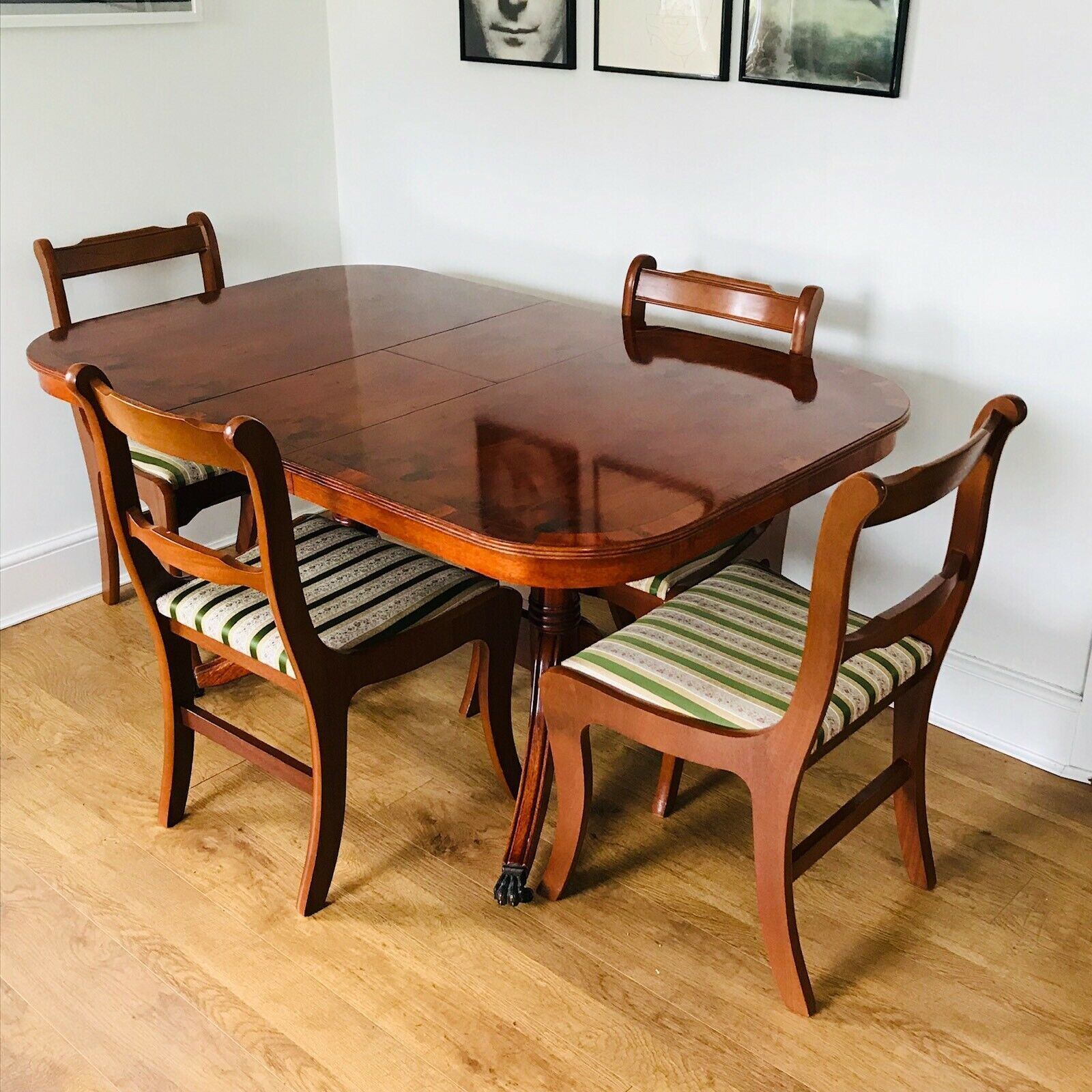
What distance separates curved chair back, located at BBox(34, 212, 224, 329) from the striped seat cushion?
33.6 inches

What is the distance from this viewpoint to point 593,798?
233 centimetres

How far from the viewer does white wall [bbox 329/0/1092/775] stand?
84.4 inches

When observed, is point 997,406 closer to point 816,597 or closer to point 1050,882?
point 816,597

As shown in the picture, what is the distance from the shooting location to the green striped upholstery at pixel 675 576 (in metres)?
2.17

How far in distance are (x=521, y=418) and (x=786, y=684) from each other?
613 mm

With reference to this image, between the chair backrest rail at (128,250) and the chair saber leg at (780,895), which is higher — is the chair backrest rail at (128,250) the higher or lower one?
the higher one

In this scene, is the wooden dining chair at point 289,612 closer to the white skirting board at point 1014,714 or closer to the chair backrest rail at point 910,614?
the chair backrest rail at point 910,614

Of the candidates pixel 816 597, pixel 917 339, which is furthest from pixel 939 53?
pixel 816 597

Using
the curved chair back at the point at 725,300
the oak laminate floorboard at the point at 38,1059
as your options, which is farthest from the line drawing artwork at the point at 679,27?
the oak laminate floorboard at the point at 38,1059

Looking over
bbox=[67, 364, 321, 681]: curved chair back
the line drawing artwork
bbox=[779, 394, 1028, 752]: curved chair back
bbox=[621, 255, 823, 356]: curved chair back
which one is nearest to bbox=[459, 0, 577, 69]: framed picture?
the line drawing artwork

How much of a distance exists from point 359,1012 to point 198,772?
2.47ft

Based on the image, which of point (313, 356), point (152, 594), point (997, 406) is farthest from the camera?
point (313, 356)

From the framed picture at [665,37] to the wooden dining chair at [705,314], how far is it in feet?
1.40

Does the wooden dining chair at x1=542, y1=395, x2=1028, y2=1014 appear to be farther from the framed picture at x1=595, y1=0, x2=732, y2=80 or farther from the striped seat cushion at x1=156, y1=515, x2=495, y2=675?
the framed picture at x1=595, y1=0, x2=732, y2=80
